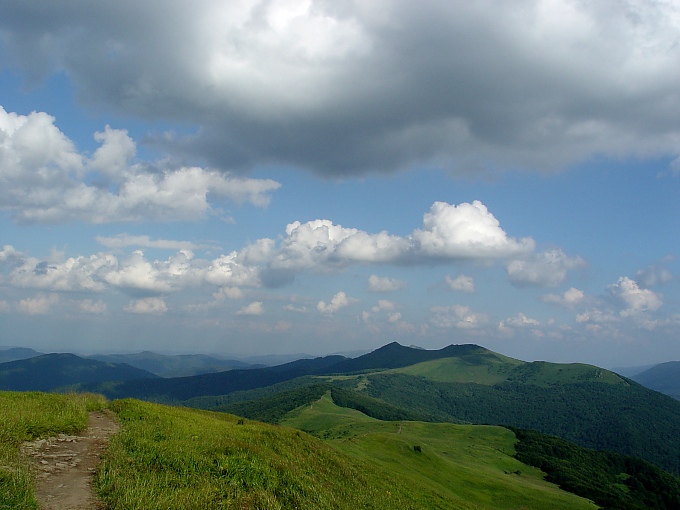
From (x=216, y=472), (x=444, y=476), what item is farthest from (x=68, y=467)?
(x=444, y=476)

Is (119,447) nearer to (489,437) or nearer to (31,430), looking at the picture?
(31,430)

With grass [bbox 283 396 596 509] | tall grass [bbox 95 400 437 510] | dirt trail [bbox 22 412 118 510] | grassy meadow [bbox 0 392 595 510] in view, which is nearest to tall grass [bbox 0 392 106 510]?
grassy meadow [bbox 0 392 595 510]

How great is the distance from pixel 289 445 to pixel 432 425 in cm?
13377

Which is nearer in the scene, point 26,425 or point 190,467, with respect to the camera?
point 190,467

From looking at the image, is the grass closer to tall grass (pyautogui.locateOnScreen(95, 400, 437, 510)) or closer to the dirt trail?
tall grass (pyautogui.locateOnScreen(95, 400, 437, 510))

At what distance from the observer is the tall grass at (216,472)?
16234mm

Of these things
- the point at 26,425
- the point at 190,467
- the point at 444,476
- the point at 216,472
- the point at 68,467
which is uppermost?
the point at 26,425

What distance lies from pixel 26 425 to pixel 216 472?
9.44 m

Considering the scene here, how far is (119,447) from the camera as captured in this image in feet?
67.3

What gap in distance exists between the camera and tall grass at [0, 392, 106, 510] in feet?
44.9

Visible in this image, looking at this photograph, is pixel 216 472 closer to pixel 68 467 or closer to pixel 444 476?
pixel 68 467

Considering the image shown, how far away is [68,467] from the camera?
695 inches

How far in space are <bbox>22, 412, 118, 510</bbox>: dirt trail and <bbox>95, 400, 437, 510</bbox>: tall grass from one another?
1.83 feet

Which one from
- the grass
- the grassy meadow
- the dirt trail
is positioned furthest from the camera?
the grass
